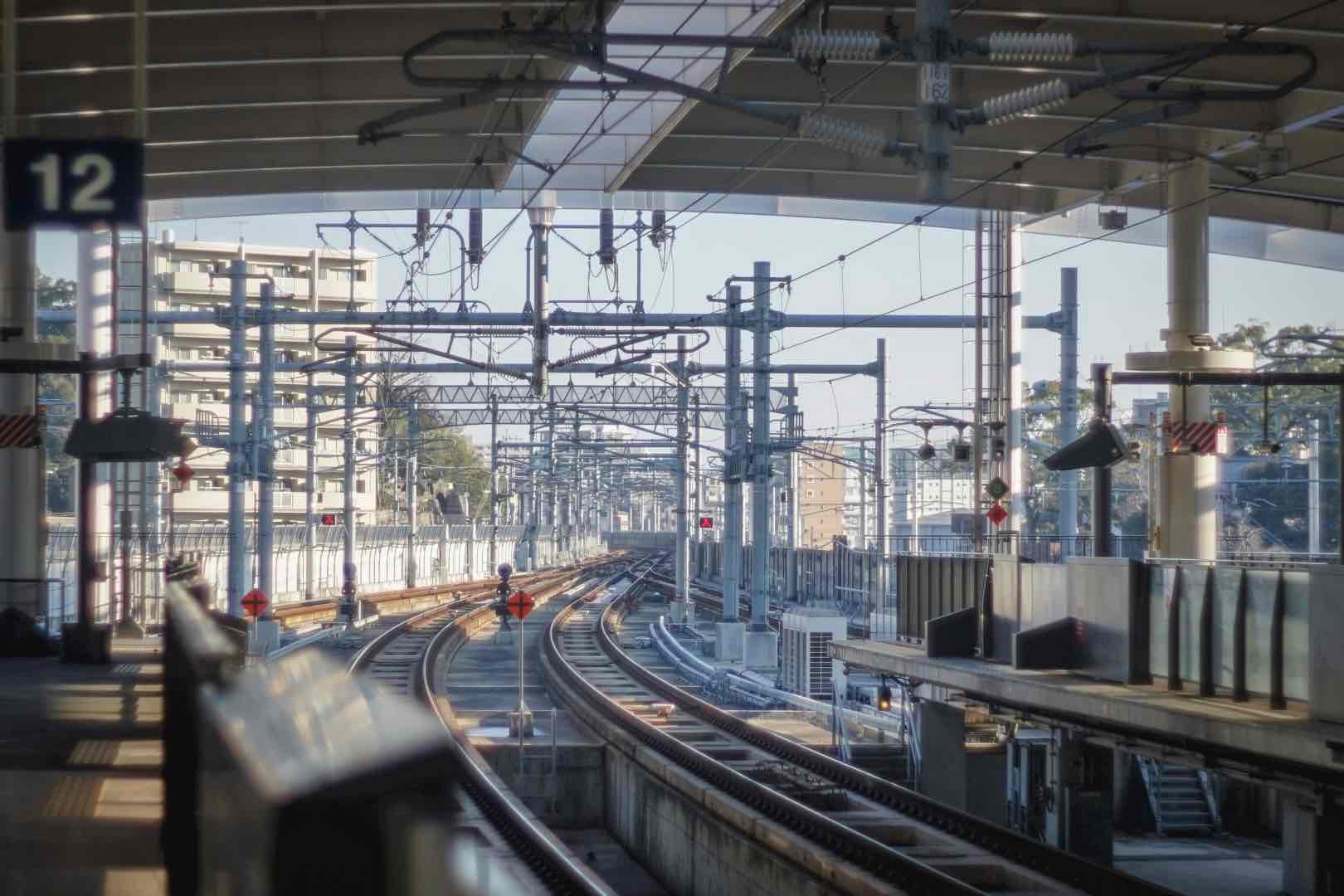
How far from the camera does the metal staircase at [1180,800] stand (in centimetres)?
1884

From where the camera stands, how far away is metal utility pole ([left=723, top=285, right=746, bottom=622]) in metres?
30.1

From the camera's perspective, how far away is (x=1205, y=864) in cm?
1694

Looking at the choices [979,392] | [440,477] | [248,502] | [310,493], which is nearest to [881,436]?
[979,392]

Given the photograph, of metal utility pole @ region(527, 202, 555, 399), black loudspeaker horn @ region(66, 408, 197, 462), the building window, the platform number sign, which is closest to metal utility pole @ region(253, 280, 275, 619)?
metal utility pole @ region(527, 202, 555, 399)

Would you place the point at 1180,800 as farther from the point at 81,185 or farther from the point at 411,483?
the point at 411,483

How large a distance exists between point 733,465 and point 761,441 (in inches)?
58.1

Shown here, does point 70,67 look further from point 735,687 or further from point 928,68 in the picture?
point 735,687

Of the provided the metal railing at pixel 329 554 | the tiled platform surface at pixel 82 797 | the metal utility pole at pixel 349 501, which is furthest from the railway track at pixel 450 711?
the metal railing at pixel 329 554

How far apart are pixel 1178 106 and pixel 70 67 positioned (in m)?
13.0

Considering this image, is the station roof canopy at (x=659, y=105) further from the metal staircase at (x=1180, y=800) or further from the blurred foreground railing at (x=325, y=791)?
the blurred foreground railing at (x=325, y=791)

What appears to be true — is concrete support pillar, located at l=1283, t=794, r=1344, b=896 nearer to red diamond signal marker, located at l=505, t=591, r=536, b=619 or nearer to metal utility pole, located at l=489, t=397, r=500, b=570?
red diamond signal marker, located at l=505, t=591, r=536, b=619

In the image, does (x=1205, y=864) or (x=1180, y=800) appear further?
(x=1180, y=800)

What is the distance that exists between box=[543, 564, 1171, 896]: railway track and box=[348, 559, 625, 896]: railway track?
217 cm

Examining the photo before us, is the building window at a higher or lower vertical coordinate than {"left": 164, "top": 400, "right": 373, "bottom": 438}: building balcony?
higher
